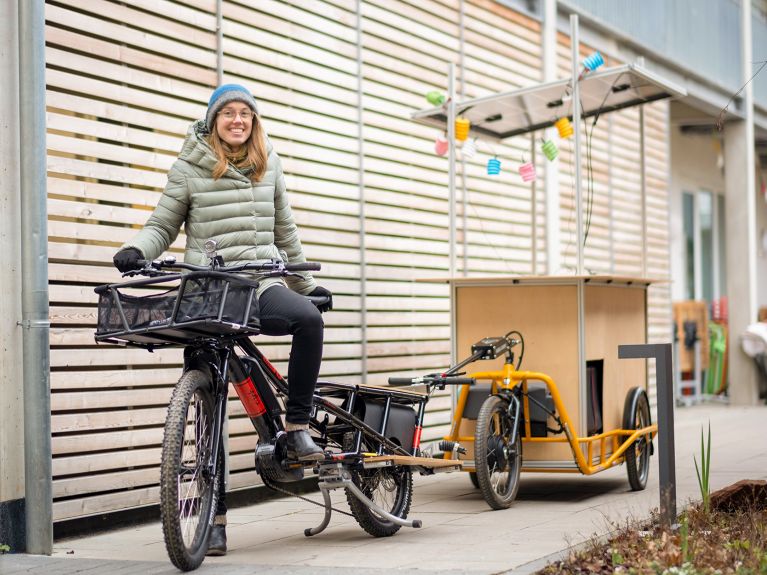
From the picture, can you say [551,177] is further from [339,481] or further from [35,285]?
[35,285]

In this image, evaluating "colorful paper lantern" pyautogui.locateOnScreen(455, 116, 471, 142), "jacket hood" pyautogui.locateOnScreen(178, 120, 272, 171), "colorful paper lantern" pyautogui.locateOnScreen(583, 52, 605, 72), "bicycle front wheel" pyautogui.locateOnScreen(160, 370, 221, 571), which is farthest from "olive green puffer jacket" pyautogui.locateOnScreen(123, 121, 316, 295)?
"colorful paper lantern" pyautogui.locateOnScreen(455, 116, 471, 142)

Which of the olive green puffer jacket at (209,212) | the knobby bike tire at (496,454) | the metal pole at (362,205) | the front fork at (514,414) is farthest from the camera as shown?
the metal pole at (362,205)

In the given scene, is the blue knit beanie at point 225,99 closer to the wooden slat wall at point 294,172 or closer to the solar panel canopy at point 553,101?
the wooden slat wall at point 294,172

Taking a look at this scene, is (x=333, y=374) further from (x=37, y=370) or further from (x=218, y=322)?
(x=218, y=322)

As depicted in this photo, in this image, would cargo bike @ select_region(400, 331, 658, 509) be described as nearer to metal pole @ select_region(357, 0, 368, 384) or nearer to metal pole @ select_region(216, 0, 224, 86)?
metal pole @ select_region(357, 0, 368, 384)

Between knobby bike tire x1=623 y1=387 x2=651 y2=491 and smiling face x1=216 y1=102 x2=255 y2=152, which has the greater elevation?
smiling face x1=216 y1=102 x2=255 y2=152

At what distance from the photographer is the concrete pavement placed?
4.90m

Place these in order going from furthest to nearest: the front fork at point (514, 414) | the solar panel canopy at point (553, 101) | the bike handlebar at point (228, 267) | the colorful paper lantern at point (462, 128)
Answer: the colorful paper lantern at point (462, 128) → the solar panel canopy at point (553, 101) → the front fork at point (514, 414) → the bike handlebar at point (228, 267)

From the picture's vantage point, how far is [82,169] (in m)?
6.21

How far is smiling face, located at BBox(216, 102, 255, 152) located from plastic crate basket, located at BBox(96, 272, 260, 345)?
867 mm

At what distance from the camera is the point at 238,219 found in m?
5.19

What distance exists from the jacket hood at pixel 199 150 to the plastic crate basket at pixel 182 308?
0.76 metres

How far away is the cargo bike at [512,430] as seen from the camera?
6.49 meters

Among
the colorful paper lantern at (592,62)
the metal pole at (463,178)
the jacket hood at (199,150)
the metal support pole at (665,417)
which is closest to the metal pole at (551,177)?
the metal pole at (463,178)
